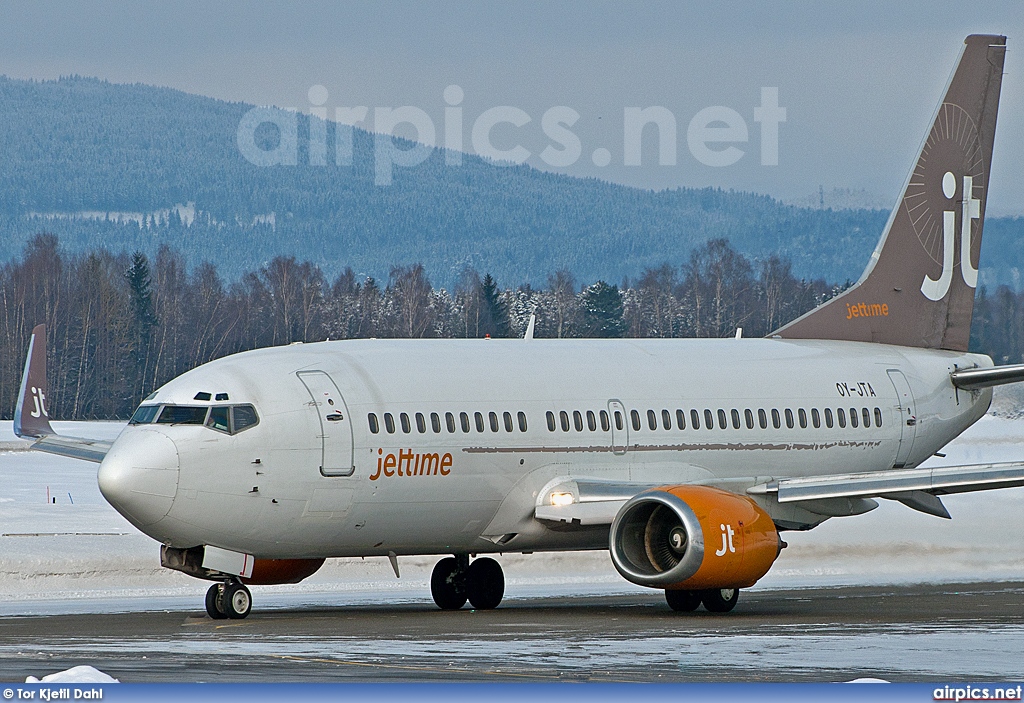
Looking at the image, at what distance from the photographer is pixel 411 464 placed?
72.2ft

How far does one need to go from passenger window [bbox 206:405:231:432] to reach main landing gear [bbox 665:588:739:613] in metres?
6.08

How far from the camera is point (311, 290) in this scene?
10700cm

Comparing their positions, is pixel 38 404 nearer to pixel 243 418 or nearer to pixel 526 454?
pixel 526 454

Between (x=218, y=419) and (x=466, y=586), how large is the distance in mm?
5087

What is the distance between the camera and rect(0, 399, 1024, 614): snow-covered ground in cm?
2633

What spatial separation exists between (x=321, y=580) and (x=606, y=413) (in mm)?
6968

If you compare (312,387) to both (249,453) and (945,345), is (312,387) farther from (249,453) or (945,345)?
(945,345)

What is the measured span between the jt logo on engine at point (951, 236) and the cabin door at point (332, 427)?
39.1 ft

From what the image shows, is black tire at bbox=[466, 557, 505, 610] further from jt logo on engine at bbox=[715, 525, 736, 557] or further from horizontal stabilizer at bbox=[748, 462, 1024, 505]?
jt logo on engine at bbox=[715, 525, 736, 557]

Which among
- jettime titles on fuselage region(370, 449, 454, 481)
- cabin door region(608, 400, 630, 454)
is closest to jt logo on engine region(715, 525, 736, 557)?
cabin door region(608, 400, 630, 454)

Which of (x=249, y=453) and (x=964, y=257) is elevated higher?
(x=964, y=257)

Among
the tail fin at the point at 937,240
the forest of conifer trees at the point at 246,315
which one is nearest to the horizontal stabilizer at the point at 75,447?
the tail fin at the point at 937,240

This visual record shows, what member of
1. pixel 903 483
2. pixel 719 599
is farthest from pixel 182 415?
pixel 903 483

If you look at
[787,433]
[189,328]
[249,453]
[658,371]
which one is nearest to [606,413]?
[658,371]
